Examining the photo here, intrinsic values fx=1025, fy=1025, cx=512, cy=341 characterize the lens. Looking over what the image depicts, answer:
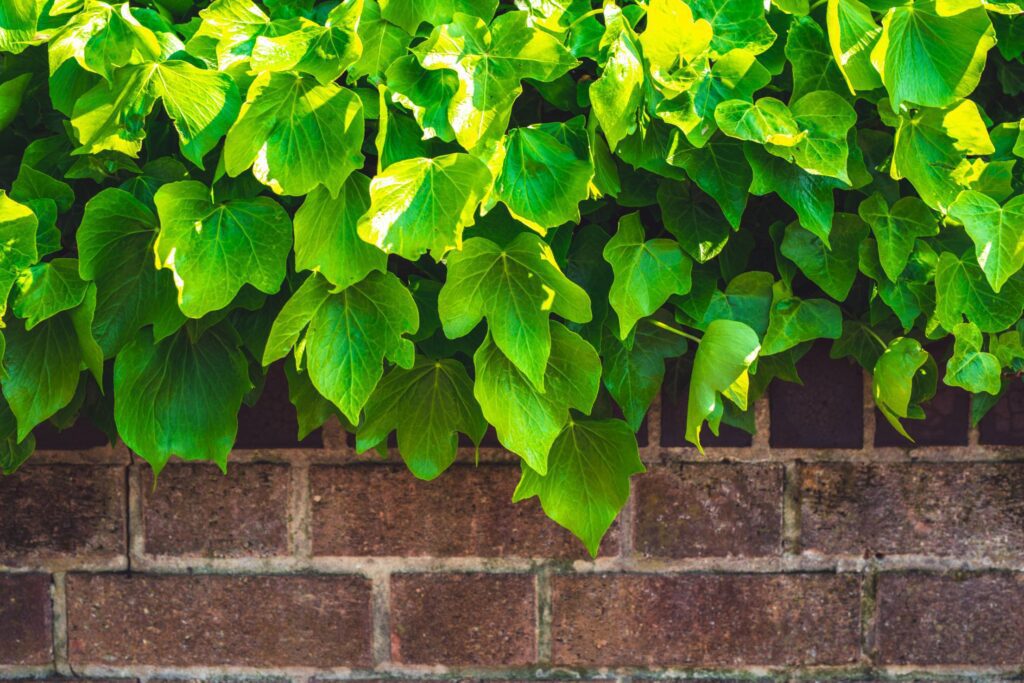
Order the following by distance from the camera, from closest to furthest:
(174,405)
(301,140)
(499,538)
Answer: (301,140) → (174,405) → (499,538)

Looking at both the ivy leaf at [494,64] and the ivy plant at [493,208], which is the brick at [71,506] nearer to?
the ivy plant at [493,208]

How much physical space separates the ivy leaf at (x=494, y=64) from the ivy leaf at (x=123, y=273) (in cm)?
23

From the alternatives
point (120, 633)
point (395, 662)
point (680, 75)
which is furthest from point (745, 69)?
point (120, 633)

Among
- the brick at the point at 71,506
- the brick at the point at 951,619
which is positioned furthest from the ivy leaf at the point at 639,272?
the brick at the point at 71,506

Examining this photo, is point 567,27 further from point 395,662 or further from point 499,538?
point 395,662

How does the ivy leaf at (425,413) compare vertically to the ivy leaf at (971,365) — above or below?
below

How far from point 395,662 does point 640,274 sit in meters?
0.41

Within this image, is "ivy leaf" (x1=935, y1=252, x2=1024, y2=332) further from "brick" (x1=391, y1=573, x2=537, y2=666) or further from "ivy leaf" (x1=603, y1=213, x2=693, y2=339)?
"brick" (x1=391, y1=573, x2=537, y2=666)

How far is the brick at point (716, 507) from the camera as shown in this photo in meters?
0.87

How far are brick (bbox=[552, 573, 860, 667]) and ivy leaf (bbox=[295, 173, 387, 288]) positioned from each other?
0.38m

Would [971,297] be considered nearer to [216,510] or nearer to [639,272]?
[639,272]

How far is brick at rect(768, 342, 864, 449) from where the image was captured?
2.82ft

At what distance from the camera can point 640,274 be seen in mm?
707

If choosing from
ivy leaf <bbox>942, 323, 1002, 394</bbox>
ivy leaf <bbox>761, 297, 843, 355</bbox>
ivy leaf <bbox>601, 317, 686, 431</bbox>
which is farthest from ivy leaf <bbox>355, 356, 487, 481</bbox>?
ivy leaf <bbox>942, 323, 1002, 394</bbox>
